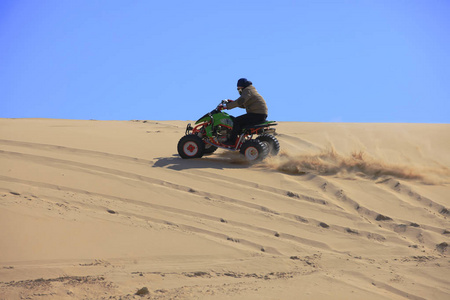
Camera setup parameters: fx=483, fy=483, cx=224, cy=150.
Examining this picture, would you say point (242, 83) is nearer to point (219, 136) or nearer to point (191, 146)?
point (219, 136)

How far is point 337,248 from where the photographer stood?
5742 millimetres

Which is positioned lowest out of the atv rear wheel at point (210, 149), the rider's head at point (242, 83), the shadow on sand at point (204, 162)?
the shadow on sand at point (204, 162)

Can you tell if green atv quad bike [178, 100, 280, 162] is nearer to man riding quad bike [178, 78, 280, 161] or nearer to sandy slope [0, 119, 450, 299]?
man riding quad bike [178, 78, 280, 161]

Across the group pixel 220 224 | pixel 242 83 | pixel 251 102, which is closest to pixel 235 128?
pixel 251 102

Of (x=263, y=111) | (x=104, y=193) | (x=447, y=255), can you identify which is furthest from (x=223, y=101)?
(x=447, y=255)

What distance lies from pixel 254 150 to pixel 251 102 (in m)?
1.01

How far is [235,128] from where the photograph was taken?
978 cm

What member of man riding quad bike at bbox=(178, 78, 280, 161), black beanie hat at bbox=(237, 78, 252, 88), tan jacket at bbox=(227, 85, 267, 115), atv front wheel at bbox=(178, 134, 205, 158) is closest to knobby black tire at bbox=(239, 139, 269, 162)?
man riding quad bike at bbox=(178, 78, 280, 161)

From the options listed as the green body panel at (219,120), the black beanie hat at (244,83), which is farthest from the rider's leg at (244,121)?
the black beanie hat at (244,83)

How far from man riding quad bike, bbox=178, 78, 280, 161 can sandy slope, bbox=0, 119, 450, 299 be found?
33 cm

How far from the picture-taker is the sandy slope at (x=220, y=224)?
477 cm

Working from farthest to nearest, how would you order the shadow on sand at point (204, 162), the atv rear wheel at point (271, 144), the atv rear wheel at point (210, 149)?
the atv rear wheel at point (210, 149) < the atv rear wheel at point (271, 144) < the shadow on sand at point (204, 162)

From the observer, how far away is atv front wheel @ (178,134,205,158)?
9.78m

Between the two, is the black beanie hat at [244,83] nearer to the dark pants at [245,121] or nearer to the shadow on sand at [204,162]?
the dark pants at [245,121]
